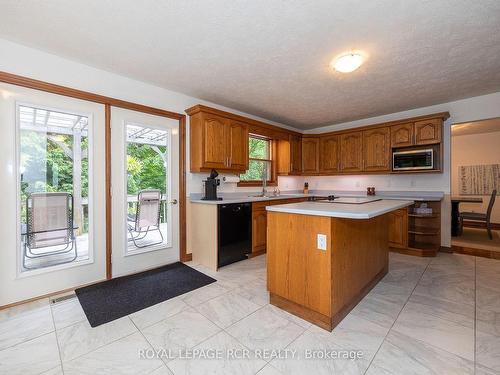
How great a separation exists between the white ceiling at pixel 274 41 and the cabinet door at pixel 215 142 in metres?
0.42

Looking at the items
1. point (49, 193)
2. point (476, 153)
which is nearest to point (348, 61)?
point (49, 193)

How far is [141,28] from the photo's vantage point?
6.68 feet

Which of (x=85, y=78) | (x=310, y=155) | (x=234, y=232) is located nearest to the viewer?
(x=85, y=78)

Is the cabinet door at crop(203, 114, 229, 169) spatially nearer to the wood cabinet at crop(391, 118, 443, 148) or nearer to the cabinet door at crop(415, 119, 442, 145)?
the wood cabinet at crop(391, 118, 443, 148)

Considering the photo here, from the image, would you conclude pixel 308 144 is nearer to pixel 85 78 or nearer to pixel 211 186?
pixel 211 186

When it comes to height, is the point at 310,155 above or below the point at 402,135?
below

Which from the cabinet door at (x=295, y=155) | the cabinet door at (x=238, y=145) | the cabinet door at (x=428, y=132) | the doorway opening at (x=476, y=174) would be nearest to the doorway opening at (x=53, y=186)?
the cabinet door at (x=238, y=145)

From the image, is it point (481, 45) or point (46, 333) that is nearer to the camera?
point (46, 333)

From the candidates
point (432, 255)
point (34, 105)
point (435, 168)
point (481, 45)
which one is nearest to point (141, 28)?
point (34, 105)

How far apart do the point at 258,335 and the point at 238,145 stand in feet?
9.07

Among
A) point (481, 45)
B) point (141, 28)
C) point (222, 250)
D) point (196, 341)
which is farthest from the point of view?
point (222, 250)

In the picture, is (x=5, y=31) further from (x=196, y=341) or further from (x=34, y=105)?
(x=196, y=341)

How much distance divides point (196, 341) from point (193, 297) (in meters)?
0.70

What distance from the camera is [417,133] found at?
393 centimetres
